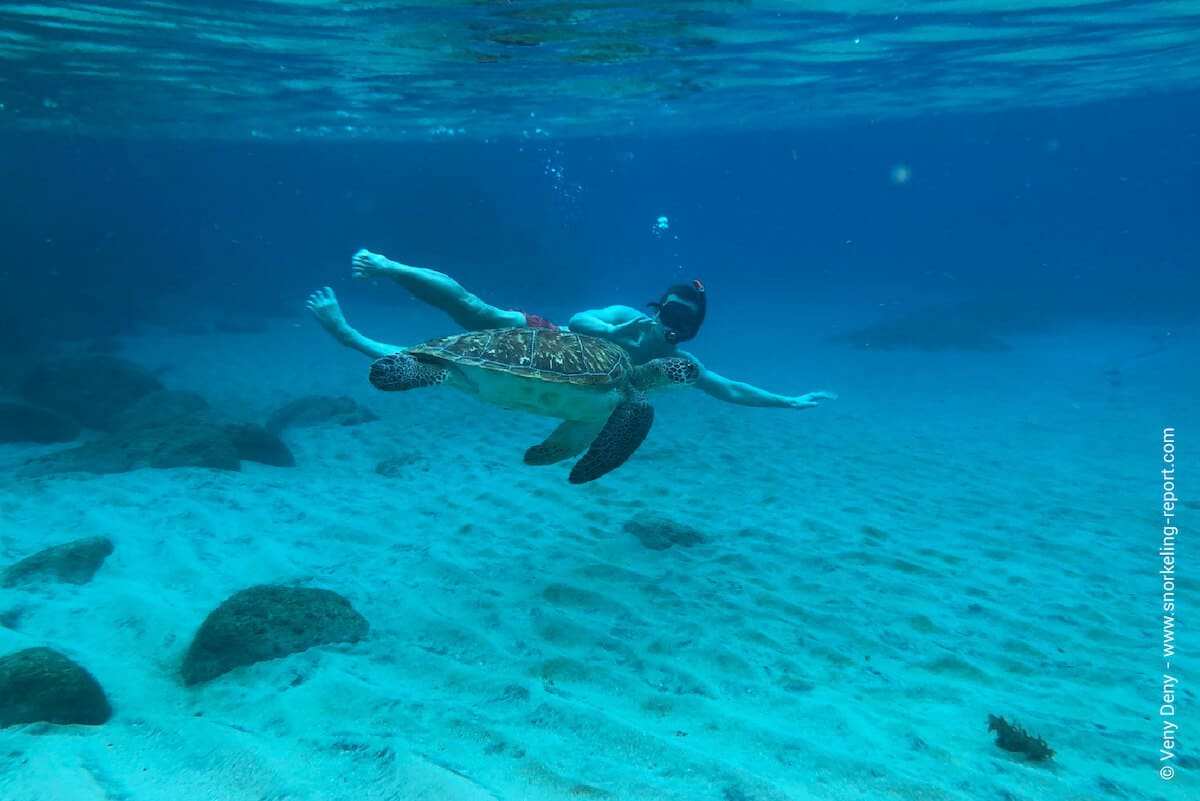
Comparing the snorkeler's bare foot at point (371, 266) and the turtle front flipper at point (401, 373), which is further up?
the snorkeler's bare foot at point (371, 266)

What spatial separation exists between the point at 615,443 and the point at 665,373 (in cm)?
102

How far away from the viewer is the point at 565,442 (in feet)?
19.7

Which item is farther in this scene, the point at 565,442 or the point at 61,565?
the point at 565,442

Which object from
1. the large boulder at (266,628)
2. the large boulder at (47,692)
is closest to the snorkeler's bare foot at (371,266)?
the large boulder at (266,628)

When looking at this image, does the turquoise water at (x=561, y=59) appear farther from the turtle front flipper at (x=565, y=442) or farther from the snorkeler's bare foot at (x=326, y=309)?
the turtle front flipper at (x=565, y=442)

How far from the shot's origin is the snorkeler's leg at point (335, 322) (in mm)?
6953

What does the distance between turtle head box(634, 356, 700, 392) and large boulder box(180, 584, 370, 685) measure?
9.97 feet

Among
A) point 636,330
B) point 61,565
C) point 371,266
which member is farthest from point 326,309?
point 636,330

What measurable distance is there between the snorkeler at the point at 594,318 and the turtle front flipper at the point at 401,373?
4.22 feet

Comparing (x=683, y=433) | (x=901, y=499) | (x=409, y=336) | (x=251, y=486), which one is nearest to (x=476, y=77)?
(x=409, y=336)

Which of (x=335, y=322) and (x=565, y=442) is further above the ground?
(x=335, y=322)

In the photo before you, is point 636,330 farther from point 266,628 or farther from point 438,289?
point 266,628

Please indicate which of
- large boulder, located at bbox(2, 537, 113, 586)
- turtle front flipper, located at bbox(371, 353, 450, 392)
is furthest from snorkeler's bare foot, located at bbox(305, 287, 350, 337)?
large boulder, located at bbox(2, 537, 113, 586)

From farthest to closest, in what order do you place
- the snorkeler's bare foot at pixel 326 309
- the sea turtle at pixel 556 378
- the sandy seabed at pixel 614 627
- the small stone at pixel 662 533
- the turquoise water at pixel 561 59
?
the turquoise water at pixel 561 59 < the snorkeler's bare foot at pixel 326 309 < the small stone at pixel 662 533 < the sea turtle at pixel 556 378 < the sandy seabed at pixel 614 627
